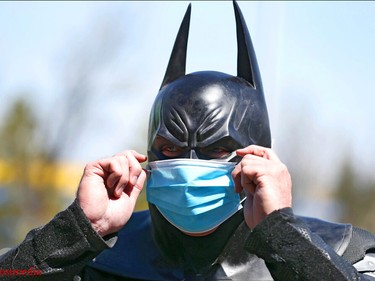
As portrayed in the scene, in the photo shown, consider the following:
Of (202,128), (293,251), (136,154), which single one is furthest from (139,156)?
(293,251)

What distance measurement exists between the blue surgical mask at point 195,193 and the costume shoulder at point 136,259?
0.64ft

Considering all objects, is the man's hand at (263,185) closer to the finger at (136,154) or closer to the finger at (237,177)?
the finger at (237,177)

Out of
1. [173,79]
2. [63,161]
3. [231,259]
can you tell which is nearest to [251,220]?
[231,259]

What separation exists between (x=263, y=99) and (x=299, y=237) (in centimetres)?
76

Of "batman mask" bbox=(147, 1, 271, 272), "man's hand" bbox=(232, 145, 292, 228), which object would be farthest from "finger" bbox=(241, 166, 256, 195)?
"batman mask" bbox=(147, 1, 271, 272)

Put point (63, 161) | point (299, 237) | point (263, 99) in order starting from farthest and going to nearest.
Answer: point (63, 161)
point (263, 99)
point (299, 237)

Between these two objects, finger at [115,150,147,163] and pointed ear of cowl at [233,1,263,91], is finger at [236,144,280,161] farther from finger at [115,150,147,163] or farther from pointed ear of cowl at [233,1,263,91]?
pointed ear of cowl at [233,1,263,91]

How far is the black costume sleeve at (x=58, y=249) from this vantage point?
2.44 m

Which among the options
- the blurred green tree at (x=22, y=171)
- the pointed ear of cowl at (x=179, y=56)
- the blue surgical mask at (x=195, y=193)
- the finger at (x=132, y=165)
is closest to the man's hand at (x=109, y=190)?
the finger at (x=132, y=165)

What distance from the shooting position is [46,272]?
2.46 metres

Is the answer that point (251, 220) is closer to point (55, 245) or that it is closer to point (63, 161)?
point (55, 245)

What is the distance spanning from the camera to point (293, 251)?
7.63ft

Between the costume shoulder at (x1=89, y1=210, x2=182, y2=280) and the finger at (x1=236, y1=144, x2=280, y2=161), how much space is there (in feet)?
1.68

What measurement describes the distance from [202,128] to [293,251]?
1.85 feet
